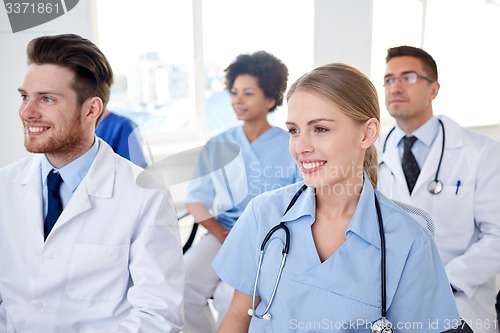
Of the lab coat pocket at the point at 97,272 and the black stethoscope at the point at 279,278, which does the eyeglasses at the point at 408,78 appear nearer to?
the black stethoscope at the point at 279,278

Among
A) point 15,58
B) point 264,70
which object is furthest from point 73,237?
point 264,70

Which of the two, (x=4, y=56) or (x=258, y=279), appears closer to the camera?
(x=258, y=279)

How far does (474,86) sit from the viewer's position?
158 centimetres

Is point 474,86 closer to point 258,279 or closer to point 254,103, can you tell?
point 254,103

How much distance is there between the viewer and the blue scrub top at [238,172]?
4.95ft

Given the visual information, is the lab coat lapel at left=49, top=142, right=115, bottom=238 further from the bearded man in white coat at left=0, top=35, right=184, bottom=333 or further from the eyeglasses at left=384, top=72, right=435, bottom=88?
the eyeglasses at left=384, top=72, right=435, bottom=88

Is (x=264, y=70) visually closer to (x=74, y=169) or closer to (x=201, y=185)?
(x=201, y=185)

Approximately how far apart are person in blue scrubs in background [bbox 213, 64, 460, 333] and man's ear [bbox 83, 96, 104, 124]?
16.8 inches

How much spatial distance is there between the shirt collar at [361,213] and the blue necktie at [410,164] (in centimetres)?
48

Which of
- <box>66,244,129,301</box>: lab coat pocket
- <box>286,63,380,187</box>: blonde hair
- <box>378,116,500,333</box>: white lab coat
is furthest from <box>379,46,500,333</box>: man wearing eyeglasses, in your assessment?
<box>66,244,129,301</box>: lab coat pocket

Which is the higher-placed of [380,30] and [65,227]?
[380,30]

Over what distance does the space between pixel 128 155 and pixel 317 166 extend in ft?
2.06

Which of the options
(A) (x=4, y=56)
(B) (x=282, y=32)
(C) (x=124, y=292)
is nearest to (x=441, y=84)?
(B) (x=282, y=32)

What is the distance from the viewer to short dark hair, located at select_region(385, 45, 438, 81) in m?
1.42
